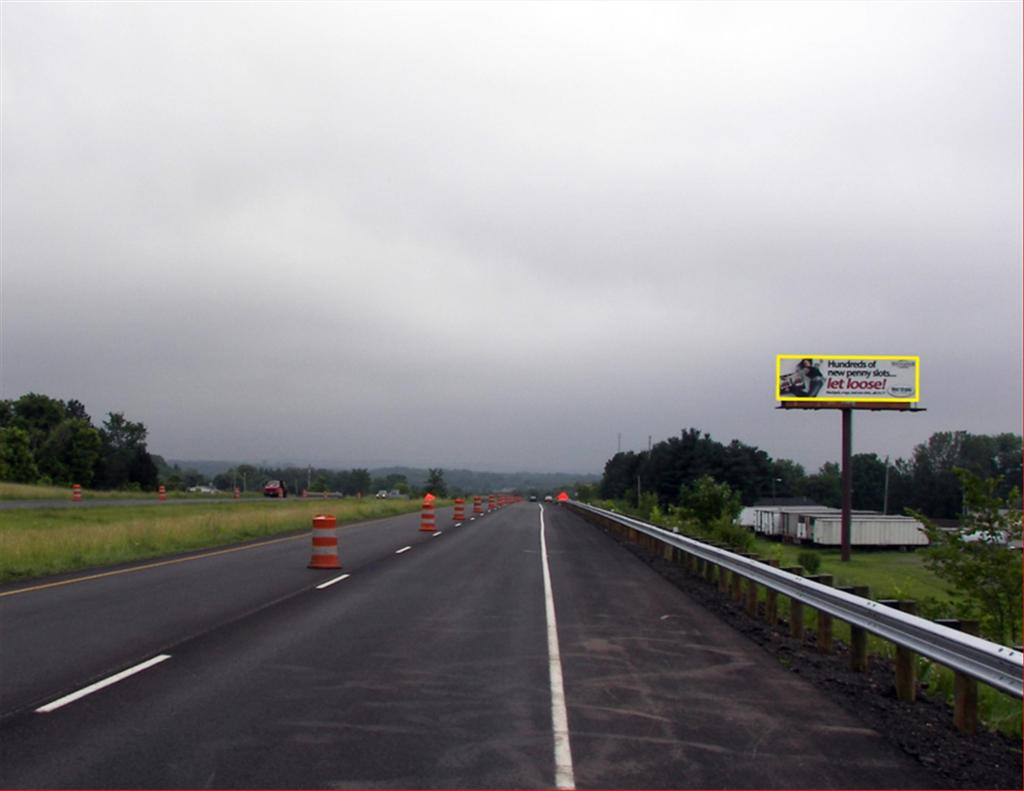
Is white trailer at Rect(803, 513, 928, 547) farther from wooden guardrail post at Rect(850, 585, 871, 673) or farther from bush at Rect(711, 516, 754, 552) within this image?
wooden guardrail post at Rect(850, 585, 871, 673)

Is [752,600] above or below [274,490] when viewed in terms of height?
below

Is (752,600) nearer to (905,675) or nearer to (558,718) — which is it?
(905,675)

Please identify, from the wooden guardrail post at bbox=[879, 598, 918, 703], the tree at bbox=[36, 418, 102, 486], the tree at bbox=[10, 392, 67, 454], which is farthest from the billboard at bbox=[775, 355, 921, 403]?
the tree at bbox=[10, 392, 67, 454]

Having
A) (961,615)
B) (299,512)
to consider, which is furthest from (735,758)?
(299,512)

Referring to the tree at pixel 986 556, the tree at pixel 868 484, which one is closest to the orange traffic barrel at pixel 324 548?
the tree at pixel 986 556

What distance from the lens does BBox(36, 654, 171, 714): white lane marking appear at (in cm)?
830

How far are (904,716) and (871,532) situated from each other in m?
74.4

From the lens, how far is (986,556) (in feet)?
52.4

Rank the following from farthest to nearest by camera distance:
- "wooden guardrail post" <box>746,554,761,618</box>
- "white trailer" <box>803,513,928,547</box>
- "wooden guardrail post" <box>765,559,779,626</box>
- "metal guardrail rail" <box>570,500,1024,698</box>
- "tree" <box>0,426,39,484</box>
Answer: "tree" <box>0,426,39,484</box> → "white trailer" <box>803,513,928,547</box> → "wooden guardrail post" <box>746,554,761,618</box> → "wooden guardrail post" <box>765,559,779,626</box> → "metal guardrail rail" <box>570,500,1024,698</box>

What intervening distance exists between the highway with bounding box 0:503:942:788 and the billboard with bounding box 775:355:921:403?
49257 mm

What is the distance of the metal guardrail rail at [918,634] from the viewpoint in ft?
23.1

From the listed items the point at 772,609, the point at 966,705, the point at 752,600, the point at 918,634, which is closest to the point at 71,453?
the point at 752,600

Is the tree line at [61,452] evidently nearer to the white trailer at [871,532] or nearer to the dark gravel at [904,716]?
the white trailer at [871,532]

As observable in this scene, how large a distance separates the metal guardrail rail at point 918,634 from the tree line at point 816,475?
79.2 m
